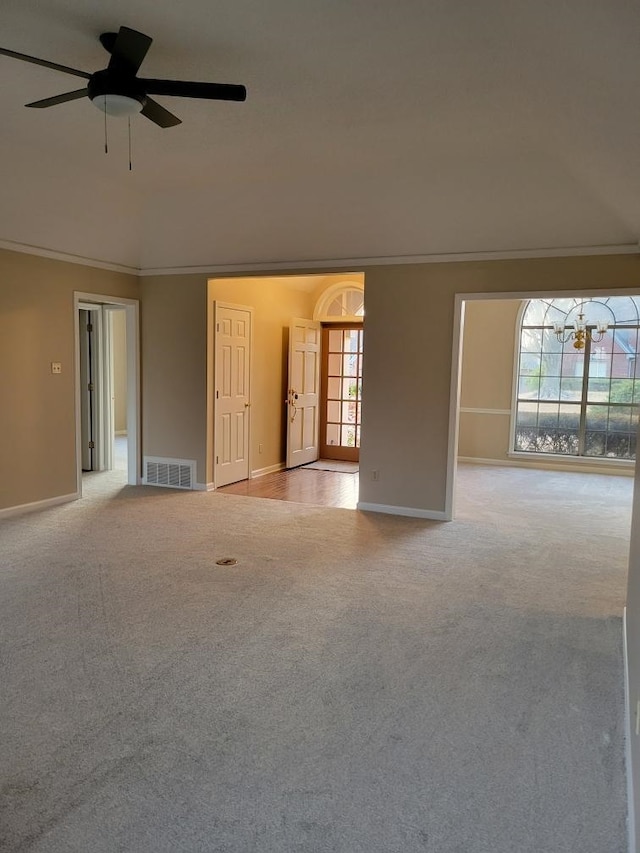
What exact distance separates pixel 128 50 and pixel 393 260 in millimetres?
3563

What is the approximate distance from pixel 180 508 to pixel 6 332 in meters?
2.30

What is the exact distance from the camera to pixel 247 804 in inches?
79.4

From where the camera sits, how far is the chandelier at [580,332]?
8.05 metres

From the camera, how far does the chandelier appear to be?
8.05 metres

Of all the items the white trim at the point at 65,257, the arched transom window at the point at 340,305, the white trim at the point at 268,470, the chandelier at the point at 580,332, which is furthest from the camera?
the arched transom window at the point at 340,305

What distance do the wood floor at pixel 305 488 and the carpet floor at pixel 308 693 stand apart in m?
1.38

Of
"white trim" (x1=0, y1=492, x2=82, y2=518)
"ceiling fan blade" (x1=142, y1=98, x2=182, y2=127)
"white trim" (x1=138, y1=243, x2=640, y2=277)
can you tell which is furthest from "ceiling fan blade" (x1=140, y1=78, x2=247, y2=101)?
"white trim" (x1=0, y1=492, x2=82, y2=518)

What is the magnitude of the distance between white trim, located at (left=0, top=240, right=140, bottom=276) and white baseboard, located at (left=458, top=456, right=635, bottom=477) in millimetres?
5801

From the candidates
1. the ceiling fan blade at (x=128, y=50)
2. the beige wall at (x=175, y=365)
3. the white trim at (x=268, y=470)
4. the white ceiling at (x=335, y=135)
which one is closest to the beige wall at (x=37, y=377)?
the white ceiling at (x=335, y=135)

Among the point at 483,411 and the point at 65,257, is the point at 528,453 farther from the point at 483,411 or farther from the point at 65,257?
the point at 65,257

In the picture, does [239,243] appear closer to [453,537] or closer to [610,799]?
[453,537]

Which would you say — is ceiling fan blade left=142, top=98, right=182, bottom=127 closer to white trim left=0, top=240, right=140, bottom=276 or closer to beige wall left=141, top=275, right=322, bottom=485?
white trim left=0, top=240, right=140, bottom=276

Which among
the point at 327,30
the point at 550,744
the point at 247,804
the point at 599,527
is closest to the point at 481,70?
the point at 327,30

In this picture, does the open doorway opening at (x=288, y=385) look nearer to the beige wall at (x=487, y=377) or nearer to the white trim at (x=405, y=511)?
the white trim at (x=405, y=511)
